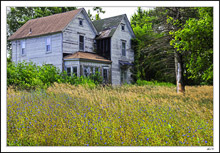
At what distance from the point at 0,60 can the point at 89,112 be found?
280cm

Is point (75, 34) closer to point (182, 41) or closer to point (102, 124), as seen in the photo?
point (182, 41)

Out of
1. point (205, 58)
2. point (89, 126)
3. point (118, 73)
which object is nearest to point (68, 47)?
point (118, 73)

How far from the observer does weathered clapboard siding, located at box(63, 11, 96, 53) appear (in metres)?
18.2

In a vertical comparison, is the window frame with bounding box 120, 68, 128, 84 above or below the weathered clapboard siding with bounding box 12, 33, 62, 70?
below

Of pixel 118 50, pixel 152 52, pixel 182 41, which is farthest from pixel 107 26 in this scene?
pixel 182 41

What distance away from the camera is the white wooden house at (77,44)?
17484 millimetres

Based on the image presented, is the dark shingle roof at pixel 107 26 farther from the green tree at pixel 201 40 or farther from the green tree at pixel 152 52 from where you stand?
the green tree at pixel 201 40

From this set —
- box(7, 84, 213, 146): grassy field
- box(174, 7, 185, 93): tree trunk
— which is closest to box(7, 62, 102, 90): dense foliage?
box(7, 84, 213, 146): grassy field

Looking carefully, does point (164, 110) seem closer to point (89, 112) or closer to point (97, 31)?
point (89, 112)

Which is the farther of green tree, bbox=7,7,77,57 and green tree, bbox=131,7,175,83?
green tree, bbox=7,7,77,57

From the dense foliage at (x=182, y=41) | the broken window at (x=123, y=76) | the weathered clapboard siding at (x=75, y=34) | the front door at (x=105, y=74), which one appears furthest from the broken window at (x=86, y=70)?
the dense foliage at (x=182, y=41)

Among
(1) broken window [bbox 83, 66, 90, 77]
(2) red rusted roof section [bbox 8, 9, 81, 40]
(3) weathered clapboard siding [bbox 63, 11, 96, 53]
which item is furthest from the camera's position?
(3) weathered clapboard siding [bbox 63, 11, 96, 53]

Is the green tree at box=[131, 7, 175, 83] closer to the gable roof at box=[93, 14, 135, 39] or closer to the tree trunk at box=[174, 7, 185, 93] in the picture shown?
the tree trunk at box=[174, 7, 185, 93]

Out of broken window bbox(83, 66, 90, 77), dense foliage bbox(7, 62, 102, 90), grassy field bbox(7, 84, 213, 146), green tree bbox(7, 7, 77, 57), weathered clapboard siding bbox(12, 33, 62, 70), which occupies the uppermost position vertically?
green tree bbox(7, 7, 77, 57)
